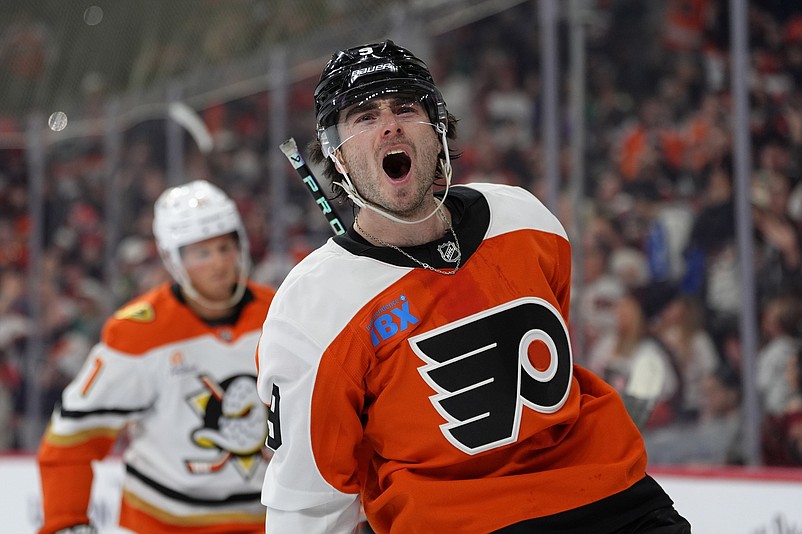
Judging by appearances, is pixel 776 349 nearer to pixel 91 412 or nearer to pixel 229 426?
pixel 229 426

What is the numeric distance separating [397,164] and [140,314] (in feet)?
4.39

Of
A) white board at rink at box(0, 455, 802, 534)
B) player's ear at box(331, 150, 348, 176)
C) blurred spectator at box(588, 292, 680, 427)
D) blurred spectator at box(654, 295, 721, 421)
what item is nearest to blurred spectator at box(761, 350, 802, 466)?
blurred spectator at box(654, 295, 721, 421)

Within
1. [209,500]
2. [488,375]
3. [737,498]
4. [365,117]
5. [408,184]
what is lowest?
[737,498]

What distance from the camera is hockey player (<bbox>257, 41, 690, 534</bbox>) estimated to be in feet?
6.06

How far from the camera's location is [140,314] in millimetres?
3129

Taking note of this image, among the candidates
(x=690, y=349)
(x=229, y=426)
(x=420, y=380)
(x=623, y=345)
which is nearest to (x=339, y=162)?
(x=420, y=380)

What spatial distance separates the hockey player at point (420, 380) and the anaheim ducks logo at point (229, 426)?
43.4 inches

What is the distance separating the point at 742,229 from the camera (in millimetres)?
3816

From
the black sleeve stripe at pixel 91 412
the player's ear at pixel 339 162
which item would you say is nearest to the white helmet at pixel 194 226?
the black sleeve stripe at pixel 91 412

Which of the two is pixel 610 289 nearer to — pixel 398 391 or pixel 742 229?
pixel 742 229

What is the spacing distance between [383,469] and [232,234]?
1531 millimetres

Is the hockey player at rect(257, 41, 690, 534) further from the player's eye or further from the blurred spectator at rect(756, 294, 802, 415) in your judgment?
the blurred spectator at rect(756, 294, 802, 415)

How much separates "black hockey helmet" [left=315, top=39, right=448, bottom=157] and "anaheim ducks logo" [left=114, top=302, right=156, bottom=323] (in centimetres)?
→ 123

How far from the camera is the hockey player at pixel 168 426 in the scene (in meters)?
3.01
